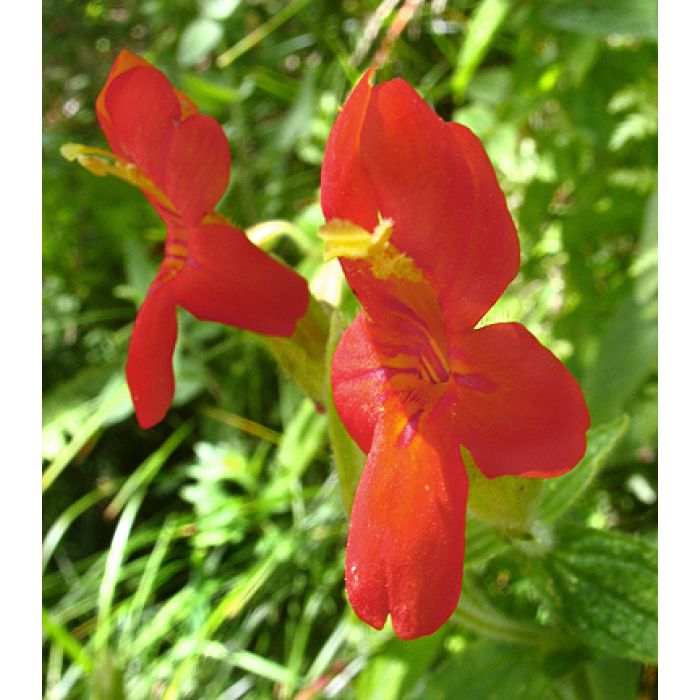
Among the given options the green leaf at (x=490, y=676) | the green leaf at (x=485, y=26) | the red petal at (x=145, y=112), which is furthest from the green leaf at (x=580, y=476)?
the green leaf at (x=485, y=26)

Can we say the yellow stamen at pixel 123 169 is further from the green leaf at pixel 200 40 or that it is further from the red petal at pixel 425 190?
the green leaf at pixel 200 40

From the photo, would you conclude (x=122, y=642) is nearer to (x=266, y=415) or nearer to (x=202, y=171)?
(x=266, y=415)

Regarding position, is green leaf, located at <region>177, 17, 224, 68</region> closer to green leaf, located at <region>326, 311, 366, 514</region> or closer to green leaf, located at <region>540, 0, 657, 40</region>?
green leaf, located at <region>540, 0, 657, 40</region>

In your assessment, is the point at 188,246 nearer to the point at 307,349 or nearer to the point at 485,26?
the point at 307,349

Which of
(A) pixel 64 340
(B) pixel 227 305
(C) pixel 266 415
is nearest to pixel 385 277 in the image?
(B) pixel 227 305

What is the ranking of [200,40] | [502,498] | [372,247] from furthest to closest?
[200,40], [502,498], [372,247]

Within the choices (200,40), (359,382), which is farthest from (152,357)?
(200,40)
